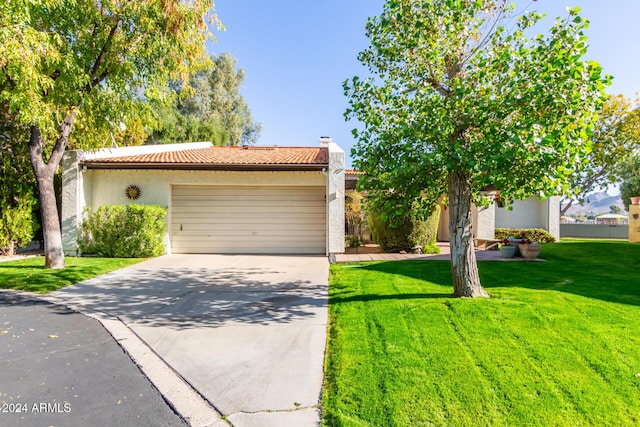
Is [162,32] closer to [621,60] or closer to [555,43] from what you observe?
[555,43]

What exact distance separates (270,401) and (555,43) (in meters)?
5.41

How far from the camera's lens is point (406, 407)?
117 inches

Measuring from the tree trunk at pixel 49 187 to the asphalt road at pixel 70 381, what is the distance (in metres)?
4.64

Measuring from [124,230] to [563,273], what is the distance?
1237 centimetres

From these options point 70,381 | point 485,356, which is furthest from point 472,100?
point 70,381

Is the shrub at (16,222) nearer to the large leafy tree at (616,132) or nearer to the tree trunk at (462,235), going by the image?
the tree trunk at (462,235)

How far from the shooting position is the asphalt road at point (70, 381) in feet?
9.62

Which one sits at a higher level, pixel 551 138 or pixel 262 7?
pixel 262 7

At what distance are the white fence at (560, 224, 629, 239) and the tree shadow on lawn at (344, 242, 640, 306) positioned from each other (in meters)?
18.0

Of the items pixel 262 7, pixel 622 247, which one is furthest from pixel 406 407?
pixel 262 7

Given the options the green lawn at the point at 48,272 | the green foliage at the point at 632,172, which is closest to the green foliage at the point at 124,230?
the green lawn at the point at 48,272

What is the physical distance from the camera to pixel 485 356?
382 centimetres

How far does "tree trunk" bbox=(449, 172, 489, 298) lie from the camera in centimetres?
570

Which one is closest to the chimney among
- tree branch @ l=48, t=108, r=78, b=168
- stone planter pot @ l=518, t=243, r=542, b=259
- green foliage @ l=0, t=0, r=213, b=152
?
green foliage @ l=0, t=0, r=213, b=152
